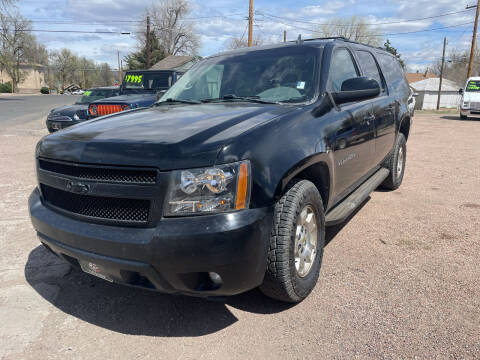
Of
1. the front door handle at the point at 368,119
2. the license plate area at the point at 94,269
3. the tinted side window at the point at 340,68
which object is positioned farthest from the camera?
the front door handle at the point at 368,119

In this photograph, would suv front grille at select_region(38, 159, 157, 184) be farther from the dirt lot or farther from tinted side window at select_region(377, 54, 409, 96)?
tinted side window at select_region(377, 54, 409, 96)

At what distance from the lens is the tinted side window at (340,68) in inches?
135

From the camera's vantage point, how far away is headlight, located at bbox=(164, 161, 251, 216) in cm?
208

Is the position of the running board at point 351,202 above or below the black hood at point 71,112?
below

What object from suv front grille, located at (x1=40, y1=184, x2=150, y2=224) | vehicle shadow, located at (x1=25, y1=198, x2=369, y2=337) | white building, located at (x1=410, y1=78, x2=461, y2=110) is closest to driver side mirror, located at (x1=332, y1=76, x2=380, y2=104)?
vehicle shadow, located at (x1=25, y1=198, x2=369, y2=337)

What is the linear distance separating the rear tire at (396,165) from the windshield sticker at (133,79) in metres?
6.80

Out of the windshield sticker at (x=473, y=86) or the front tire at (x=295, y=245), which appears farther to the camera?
the windshield sticker at (x=473, y=86)

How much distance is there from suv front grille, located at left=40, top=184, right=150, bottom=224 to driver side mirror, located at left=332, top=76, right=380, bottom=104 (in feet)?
6.00

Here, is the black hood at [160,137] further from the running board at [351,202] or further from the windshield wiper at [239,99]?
the running board at [351,202]

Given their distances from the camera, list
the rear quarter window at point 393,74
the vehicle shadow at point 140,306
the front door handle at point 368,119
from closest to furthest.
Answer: the vehicle shadow at point 140,306 → the front door handle at point 368,119 → the rear quarter window at point 393,74

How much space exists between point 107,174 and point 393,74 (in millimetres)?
4540

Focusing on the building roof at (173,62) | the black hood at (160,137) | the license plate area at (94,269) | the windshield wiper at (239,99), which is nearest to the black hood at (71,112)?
the windshield wiper at (239,99)

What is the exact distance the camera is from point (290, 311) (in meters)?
2.69

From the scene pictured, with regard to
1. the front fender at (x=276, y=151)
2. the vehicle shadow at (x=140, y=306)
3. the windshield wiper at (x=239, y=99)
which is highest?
the windshield wiper at (x=239, y=99)
